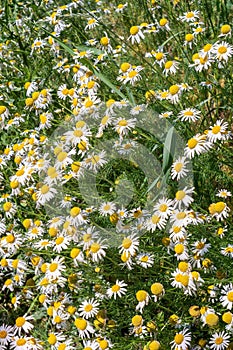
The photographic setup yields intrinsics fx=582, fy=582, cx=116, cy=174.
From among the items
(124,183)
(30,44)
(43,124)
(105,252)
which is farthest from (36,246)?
(30,44)

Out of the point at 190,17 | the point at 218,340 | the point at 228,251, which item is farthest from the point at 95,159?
the point at 190,17

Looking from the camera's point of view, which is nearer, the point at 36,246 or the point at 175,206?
the point at 175,206

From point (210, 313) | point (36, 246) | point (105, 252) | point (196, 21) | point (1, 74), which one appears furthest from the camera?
point (1, 74)

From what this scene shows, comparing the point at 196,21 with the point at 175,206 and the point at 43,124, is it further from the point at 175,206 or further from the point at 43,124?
the point at 175,206

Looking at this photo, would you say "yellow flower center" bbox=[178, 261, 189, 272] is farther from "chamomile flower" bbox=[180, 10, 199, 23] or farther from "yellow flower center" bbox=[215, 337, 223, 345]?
"chamomile flower" bbox=[180, 10, 199, 23]

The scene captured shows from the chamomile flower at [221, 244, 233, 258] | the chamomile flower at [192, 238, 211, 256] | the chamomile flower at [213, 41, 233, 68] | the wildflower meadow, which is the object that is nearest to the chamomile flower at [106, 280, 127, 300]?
the wildflower meadow

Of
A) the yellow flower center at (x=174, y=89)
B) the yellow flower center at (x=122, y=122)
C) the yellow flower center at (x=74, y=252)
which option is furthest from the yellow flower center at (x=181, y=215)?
the yellow flower center at (x=174, y=89)

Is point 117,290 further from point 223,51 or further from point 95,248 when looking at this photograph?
point 223,51

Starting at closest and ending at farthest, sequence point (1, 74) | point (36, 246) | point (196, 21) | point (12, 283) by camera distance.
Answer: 1. point (36, 246)
2. point (12, 283)
3. point (196, 21)
4. point (1, 74)

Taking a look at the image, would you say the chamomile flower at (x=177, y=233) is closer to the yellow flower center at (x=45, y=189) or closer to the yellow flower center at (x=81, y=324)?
the yellow flower center at (x=81, y=324)
